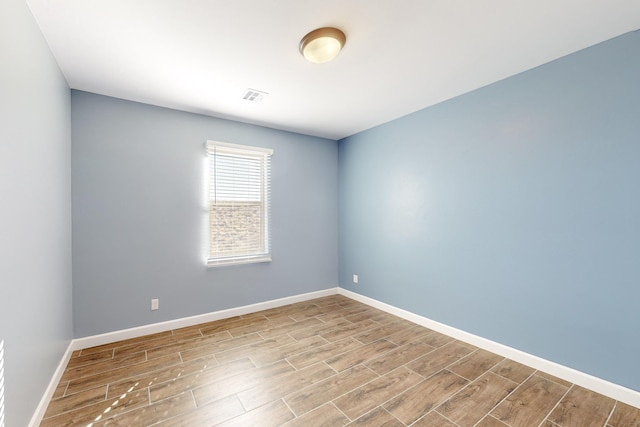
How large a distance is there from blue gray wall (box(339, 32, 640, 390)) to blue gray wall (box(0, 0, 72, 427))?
131 inches

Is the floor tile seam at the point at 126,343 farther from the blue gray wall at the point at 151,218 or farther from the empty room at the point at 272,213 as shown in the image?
the blue gray wall at the point at 151,218

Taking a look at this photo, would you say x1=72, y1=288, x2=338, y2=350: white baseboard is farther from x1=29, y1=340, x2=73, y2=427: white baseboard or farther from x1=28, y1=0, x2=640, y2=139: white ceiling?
x1=28, y1=0, x2=640, y2=139: white ceiling

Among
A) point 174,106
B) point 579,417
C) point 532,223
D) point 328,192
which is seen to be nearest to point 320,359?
point 579,417

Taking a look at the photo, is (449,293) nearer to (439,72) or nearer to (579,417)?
(579,417)

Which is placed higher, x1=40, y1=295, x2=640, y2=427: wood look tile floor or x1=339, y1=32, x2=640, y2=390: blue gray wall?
x1=339, y1=32, x2=640, y2=390: blue gray wall

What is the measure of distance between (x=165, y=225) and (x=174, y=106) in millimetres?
1365

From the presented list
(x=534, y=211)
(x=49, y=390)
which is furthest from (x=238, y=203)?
(x=534, y=211)

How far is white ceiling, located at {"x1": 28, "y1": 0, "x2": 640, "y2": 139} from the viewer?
1.66 m

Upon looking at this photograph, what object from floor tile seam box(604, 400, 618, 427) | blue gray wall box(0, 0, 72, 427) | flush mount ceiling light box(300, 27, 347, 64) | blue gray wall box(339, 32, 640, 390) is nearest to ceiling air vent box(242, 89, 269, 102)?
flush mount ceiling light box(300, 27, 347, 64)

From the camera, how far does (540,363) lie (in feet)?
7.40

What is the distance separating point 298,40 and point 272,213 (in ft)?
7.61

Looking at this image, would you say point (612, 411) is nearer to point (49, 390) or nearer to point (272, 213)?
→ point (272, 213)

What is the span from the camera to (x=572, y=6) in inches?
64.9

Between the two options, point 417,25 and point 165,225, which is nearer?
point 417,25
